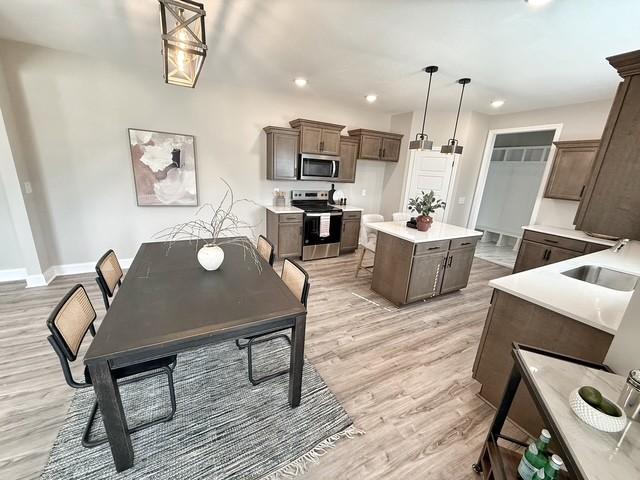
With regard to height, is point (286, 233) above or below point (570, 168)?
below

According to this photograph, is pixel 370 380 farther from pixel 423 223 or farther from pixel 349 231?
pixel 349 231

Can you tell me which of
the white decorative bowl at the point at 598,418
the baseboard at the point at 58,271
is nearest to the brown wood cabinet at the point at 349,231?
the baseboard at the point at 58,271

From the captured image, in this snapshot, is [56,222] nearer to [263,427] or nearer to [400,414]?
[263,427]

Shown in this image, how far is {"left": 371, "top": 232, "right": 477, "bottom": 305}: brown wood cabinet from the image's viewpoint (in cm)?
286

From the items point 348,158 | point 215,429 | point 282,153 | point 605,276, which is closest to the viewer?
point 215,429

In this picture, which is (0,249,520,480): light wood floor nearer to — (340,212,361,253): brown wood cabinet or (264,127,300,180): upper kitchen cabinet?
(340,212,361,253): brown wood cabinet

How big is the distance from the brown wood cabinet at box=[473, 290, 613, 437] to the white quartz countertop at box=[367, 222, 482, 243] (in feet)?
3.73

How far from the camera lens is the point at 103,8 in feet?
6.66

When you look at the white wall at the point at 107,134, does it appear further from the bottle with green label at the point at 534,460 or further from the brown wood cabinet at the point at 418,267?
the bottle with green label at the point at 534,460

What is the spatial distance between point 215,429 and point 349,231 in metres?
3.65

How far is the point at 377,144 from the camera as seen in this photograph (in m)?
4.81

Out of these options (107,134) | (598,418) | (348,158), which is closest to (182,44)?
(598,418)

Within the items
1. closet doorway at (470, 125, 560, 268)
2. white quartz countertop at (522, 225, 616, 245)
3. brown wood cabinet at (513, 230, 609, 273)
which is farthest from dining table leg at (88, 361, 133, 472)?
closet doorway at (470, 125, 560, 268)

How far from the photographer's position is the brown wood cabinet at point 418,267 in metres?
2.86
